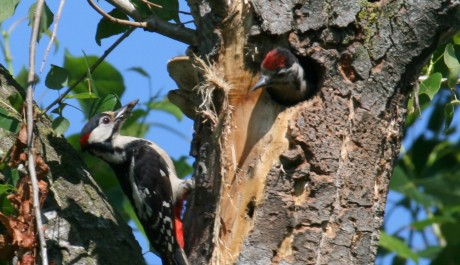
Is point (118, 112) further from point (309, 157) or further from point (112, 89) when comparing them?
point (309, 157)

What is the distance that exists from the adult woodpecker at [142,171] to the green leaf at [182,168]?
6 centimetres

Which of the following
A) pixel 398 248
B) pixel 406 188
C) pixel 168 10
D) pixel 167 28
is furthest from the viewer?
pixel 406 188

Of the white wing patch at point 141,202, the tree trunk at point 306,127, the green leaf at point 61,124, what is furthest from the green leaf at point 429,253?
the green leaf at point 61,124

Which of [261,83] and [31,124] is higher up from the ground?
[261,83]

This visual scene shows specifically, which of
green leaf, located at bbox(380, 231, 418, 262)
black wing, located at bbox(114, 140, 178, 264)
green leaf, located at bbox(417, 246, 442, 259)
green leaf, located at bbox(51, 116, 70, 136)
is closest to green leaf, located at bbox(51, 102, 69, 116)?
green leaf, located at bbox(51, 116, 70, 136)

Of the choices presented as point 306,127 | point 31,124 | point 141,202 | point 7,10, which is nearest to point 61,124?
point 7,10

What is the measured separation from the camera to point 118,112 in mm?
5699

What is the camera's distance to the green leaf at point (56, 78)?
4289mm

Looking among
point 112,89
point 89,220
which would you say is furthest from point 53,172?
point 112,89

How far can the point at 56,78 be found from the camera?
429 cm

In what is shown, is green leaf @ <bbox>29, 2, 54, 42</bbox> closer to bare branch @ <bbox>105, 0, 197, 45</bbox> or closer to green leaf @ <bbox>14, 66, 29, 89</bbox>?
bare branch @ <bbox>105, 0, 197, 45</bbox>

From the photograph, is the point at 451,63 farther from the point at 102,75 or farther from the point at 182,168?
the point at 182,168

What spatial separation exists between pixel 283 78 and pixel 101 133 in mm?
1817

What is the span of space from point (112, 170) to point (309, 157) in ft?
7.47
